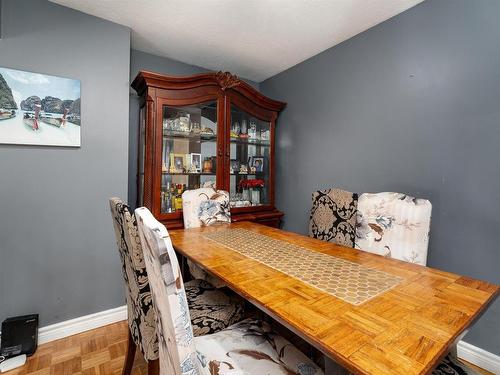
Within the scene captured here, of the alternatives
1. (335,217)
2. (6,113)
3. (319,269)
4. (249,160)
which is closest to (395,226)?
(335,217)

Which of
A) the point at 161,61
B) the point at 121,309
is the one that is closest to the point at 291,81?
the point at 161,61

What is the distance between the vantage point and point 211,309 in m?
1.27

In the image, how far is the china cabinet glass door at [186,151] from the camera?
227 cm

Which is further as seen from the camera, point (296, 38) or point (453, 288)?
point (296, 38)

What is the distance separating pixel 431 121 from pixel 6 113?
2807mm

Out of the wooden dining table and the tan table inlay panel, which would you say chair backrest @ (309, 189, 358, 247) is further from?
the tan table inlay panel

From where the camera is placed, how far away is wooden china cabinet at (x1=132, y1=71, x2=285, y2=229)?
2.15 metres

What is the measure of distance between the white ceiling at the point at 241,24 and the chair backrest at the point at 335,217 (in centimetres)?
132

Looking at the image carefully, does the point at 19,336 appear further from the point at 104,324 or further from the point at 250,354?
the point at 250,354

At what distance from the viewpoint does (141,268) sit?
1022mm

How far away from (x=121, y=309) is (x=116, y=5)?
7.48ft

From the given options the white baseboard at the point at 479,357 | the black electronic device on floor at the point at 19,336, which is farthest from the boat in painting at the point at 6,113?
the white baseboard at the point at 479,357

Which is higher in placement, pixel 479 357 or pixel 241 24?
pixel 241 24

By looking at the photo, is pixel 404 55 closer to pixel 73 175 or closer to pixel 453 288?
pixel 453 288
